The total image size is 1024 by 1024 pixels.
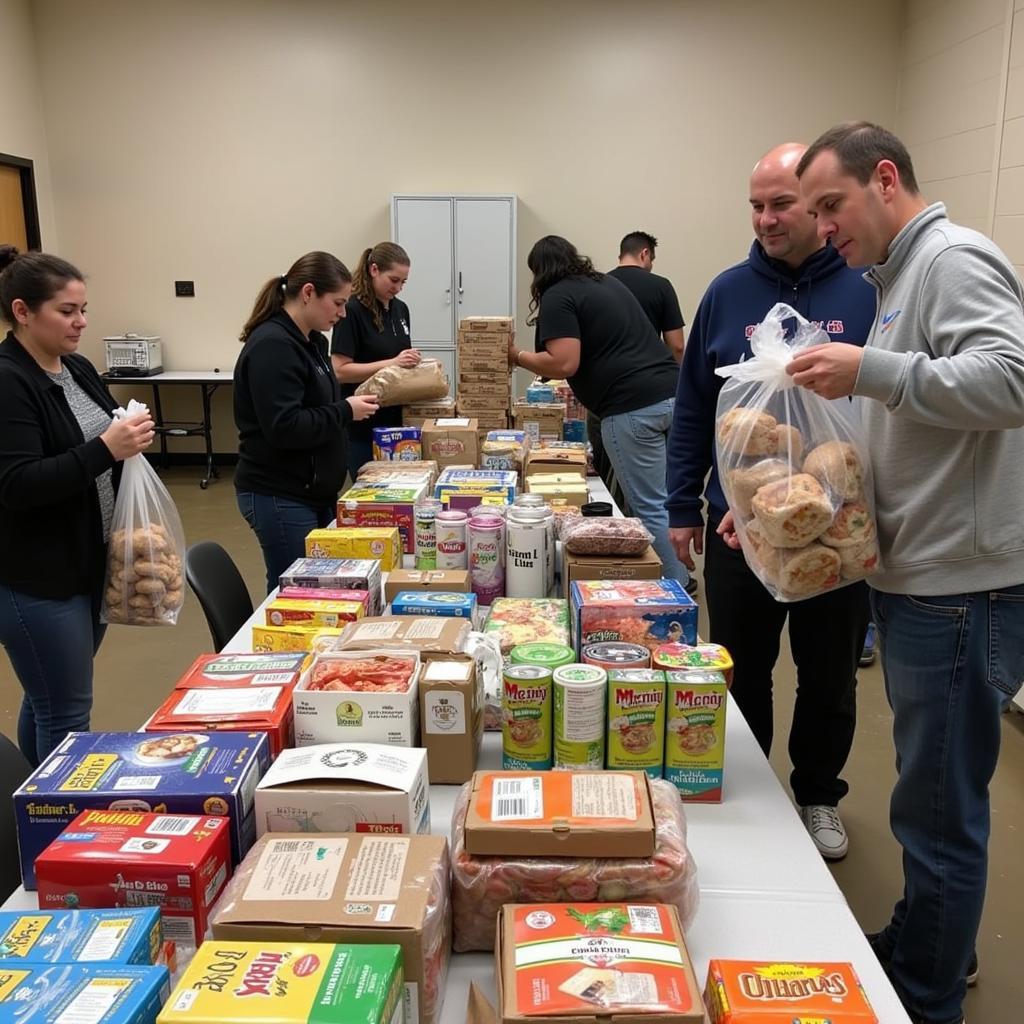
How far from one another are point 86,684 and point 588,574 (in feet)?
4.25

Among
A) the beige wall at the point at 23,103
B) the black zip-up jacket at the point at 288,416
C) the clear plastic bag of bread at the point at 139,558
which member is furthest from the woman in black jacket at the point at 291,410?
the beige wall at the point at 23,103

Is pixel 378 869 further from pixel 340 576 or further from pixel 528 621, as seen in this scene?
pixel 340 576

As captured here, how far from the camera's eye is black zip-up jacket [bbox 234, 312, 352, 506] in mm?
2598

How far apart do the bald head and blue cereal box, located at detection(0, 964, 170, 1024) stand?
1815 millimetres

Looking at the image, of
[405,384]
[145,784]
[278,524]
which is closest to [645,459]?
[405,384]

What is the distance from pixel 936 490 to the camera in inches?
56.9

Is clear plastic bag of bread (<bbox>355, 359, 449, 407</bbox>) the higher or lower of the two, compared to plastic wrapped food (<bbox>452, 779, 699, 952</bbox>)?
higher

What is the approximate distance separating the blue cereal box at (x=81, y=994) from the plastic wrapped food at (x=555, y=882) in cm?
35

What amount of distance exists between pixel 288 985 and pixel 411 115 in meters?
7.01

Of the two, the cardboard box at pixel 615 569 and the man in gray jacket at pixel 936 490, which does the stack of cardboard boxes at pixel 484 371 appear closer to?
the cardboard box at pixel 615 569

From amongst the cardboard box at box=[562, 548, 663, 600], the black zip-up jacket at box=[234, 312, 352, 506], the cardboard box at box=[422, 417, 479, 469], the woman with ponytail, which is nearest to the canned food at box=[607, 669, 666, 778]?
the cardboard box at box=[562, 548, 663, 600]

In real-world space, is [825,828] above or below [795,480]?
below

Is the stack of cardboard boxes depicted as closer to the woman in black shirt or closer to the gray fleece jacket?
the woman in black shirt

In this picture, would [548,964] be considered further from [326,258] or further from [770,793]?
[326,258]
